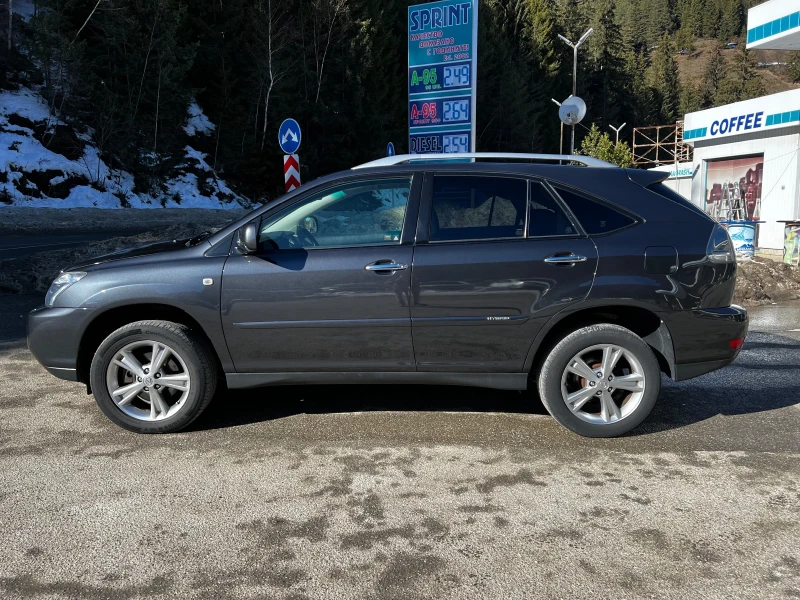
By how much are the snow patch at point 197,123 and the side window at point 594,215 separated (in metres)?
37.0

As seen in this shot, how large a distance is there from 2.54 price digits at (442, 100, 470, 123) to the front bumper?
42.1 ft

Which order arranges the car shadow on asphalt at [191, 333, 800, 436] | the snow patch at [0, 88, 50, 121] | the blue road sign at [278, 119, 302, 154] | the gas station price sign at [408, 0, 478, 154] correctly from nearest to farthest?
the car shadow on asphalt at [191, 333, 800, 436], the blue road sign at [278, 119, 302, 154], the gas station price sign at [408, 0, 478, 154], the snow patch at [0, 88, 50, 121]

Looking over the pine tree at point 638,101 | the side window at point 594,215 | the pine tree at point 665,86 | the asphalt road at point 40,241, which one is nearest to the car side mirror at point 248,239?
the side window at point 594,215

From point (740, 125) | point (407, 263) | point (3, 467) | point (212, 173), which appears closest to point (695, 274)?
point (407, 263)

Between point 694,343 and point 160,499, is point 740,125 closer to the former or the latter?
point 694,343

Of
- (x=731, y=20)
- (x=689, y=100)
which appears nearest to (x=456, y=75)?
(x=689, y=100)

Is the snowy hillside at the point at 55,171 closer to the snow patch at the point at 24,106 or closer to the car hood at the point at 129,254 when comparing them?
the snow patch at the point at 24,106

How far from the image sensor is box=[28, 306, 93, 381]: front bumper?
4.30 metres

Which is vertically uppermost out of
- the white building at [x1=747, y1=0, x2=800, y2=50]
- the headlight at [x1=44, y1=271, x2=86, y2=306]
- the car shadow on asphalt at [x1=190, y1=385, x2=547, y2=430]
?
the white building at [x1=747, y1=0, x2=800, y2=50]

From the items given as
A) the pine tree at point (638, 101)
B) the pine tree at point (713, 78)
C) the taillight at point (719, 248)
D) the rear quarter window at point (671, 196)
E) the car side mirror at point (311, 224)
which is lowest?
the taillight at point (719, 248)

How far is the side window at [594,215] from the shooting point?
13.9 feet

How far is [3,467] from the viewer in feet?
12.7

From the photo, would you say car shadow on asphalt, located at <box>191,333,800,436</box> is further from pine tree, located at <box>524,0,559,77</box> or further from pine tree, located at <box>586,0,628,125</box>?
pine tree, located at <box>586,0,628,125</box>

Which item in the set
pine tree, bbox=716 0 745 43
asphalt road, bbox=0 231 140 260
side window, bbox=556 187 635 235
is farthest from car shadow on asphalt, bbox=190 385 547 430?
pine tree, bbox=716 0 745 43
